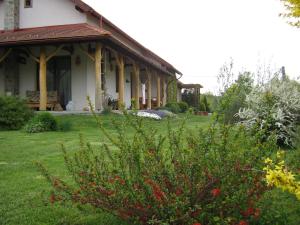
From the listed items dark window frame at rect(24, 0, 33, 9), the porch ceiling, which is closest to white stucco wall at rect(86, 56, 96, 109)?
the porch ceiling

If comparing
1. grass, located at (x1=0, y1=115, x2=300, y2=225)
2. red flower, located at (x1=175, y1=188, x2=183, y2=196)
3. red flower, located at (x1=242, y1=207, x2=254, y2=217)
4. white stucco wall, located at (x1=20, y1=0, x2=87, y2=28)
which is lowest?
grass, located at (x1=0, y1=115, x2=300, y2=225)

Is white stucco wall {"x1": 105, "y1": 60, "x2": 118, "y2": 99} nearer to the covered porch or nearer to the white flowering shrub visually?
the covered porch

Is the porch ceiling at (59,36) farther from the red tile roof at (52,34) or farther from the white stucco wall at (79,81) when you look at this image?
the white stucco wall at (79,81)

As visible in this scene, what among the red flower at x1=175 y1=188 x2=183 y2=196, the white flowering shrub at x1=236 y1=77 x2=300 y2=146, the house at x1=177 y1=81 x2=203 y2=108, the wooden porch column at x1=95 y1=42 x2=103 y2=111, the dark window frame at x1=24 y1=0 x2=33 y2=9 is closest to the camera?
the red flower at x1=175 y1=188 x2=183 y2=196

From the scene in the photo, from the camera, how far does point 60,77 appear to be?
16812mm

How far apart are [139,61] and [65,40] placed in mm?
5809

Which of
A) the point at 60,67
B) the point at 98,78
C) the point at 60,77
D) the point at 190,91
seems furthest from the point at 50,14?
the point at 190,91

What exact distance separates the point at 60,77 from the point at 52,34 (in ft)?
8.04

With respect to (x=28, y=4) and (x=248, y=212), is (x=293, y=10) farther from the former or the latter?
(x=28, y=4)

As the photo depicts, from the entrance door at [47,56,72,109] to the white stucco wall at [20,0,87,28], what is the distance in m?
1.69

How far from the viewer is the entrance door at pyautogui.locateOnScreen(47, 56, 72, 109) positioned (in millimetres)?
16688

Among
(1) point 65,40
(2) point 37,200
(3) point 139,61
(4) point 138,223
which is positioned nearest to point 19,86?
(1) point 65,40

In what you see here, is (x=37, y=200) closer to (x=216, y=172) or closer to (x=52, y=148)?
(x=216, y=172)

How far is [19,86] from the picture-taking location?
1711 centimetres
